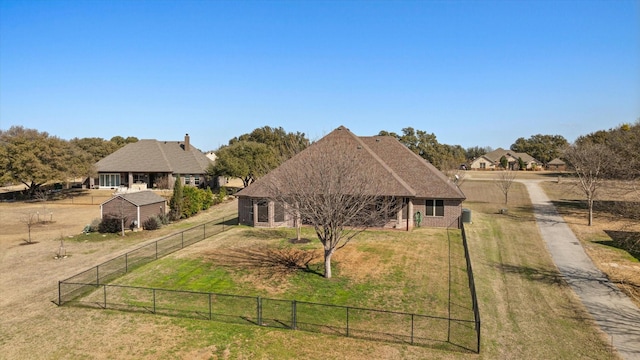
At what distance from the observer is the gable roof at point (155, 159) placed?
6147 centimetres

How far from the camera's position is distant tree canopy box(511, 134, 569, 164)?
126125 millimetres

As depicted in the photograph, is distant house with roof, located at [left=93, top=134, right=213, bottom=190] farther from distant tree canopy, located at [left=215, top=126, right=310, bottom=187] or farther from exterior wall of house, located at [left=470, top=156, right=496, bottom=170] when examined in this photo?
exterior wall of house, located at [left=470, top=156, right=496, bottom=170]

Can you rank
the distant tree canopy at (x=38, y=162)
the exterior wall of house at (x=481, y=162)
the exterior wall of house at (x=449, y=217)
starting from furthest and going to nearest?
the exterior wall of house at (x=481, y=162) < the distant tree canopy at (x=38, y=162) < the exterior wall of house at (x=449, y=217)

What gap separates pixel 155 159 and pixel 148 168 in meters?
2.67

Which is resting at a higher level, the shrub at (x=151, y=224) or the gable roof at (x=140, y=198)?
the gable roof at (x=140, y=198)

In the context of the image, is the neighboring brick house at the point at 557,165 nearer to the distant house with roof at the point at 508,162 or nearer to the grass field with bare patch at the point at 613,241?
the distant house with roof at the point at 508,162

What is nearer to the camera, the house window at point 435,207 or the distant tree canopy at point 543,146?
the house window at point 435,207

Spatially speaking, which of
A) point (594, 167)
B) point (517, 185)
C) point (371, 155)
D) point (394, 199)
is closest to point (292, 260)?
point (394, 199)

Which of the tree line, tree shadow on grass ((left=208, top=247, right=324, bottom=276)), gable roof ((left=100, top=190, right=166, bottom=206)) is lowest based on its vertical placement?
tree shadow on grass ((left=208, top=247, right=324, bottom=276))

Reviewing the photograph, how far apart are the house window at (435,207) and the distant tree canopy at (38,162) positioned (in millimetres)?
48425

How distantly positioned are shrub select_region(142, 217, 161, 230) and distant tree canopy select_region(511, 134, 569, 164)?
123736 millimetres

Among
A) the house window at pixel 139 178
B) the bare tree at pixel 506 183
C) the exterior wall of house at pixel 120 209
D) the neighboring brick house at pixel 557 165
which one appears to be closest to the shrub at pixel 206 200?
the exterior wall of house at pixel 120 209

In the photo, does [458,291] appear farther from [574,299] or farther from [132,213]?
A: [132,213]

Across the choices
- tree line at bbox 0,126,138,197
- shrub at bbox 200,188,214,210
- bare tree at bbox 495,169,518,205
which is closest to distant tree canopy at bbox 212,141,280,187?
shrub at bbox 200,188,214,210
